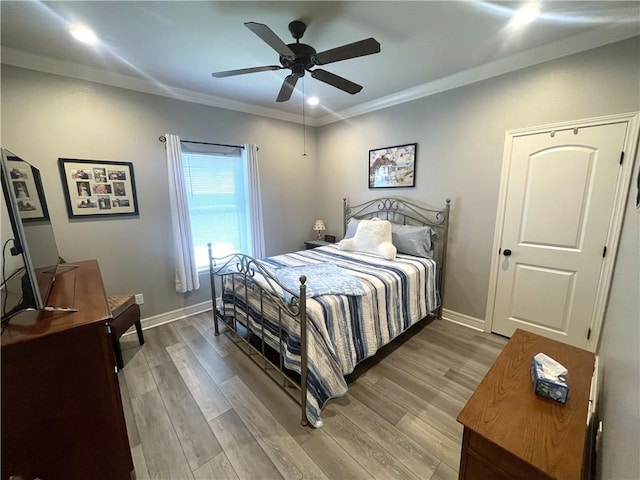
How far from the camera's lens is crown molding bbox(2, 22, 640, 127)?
1.98m

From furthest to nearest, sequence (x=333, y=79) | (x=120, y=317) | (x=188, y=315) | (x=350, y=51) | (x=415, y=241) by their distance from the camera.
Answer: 1. (x=188, y=315)
2. (x=415, y=241)
3. (x=120, y=317)
4. (x=333, y=79)
5. (x=350, y=51)

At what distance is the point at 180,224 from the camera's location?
301 cm

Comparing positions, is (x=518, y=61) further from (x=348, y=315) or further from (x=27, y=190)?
(x=27, y=190)

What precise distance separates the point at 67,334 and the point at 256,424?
125cm

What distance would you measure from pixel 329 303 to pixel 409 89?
2.72 metres

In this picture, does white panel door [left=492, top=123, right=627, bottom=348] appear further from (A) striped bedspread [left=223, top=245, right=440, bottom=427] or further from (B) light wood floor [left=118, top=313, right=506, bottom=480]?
(A) striped bedspread [left=223, top=245, right=440, bottom=427]

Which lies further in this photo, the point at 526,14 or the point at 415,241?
the point at 415,241

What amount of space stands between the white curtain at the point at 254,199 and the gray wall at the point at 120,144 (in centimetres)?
16

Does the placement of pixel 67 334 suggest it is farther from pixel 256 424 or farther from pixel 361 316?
pixel 361 316

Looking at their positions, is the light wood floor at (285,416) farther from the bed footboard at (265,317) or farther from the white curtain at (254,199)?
the white curtain at (254,199)

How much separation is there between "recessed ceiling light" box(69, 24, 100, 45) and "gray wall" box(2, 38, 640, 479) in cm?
60

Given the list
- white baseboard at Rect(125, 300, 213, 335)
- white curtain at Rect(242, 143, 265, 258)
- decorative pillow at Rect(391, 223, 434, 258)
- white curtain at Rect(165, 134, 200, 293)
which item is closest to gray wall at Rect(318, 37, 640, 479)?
decorative pillow at Rect(391, 223, 434, 258)

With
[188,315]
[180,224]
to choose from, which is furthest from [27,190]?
[188,315]

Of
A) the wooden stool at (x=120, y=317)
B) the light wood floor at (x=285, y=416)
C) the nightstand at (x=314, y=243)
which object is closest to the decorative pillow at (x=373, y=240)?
the nightstand at (x=314, y=243)
